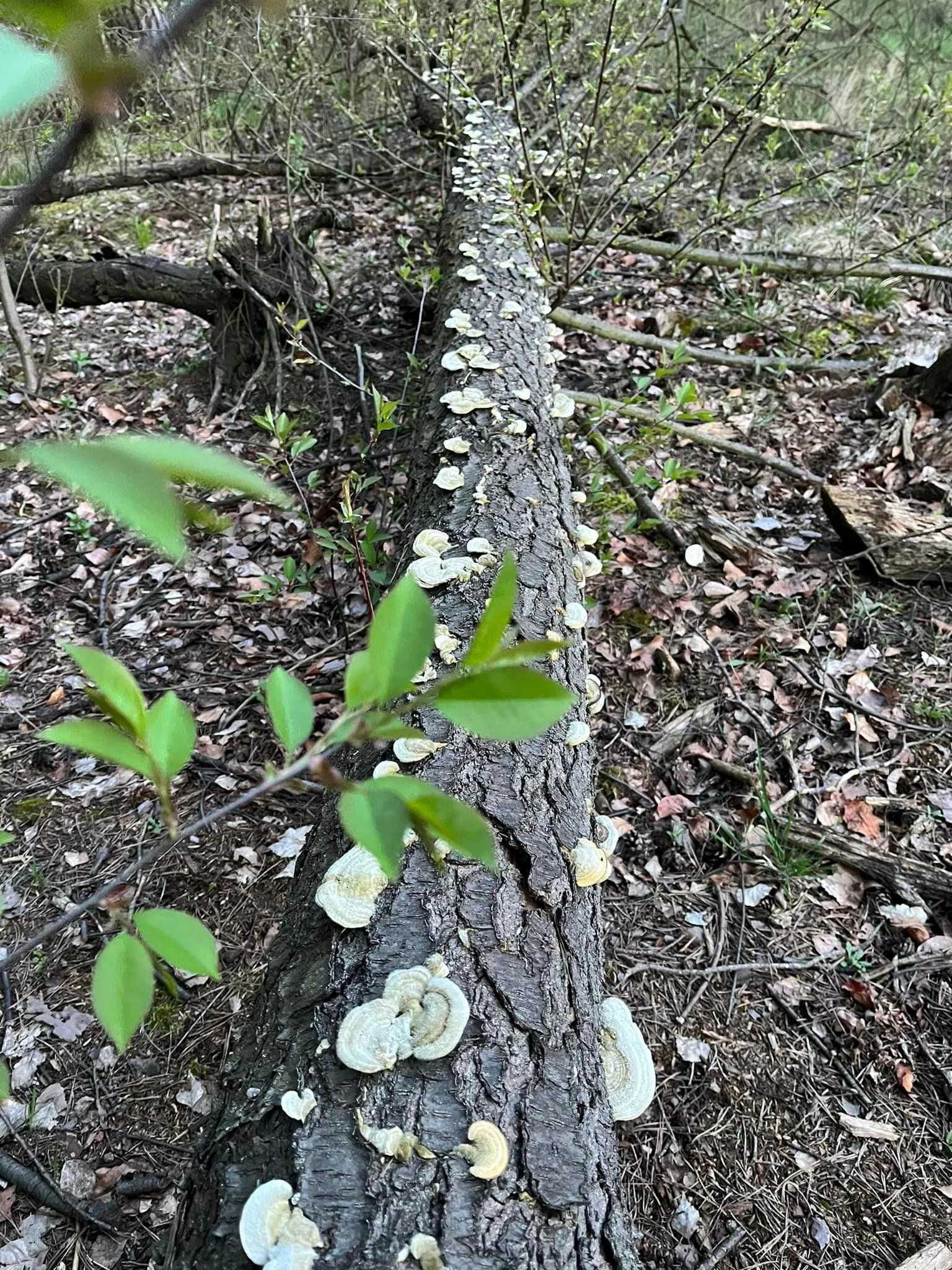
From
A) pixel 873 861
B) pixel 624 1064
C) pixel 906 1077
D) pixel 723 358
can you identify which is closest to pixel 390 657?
pixel 624 1064

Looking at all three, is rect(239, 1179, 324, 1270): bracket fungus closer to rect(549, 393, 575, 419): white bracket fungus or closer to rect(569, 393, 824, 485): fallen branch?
rect(549, 393, 575, 419): white bracket fungus

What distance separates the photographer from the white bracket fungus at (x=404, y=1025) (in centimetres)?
135

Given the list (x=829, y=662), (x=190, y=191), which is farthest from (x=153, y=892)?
(x=190, y=191)

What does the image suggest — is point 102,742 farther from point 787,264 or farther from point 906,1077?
point 787,264

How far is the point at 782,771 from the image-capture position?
3232mm

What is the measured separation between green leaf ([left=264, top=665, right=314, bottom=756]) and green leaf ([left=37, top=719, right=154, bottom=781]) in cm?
12

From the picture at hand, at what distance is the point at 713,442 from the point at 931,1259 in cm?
348

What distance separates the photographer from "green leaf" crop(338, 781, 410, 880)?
541mm

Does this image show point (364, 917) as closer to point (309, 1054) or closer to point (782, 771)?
point (309, 1054)

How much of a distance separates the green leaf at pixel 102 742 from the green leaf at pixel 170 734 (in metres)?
0.01

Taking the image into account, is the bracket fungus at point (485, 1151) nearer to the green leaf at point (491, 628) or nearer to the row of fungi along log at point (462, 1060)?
the row of fungi along log at point (462, 1060)

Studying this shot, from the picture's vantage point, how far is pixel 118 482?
34 cm

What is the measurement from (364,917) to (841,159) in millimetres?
8828

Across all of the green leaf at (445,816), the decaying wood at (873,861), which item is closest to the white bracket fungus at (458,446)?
the decaying wood at (873,861)
